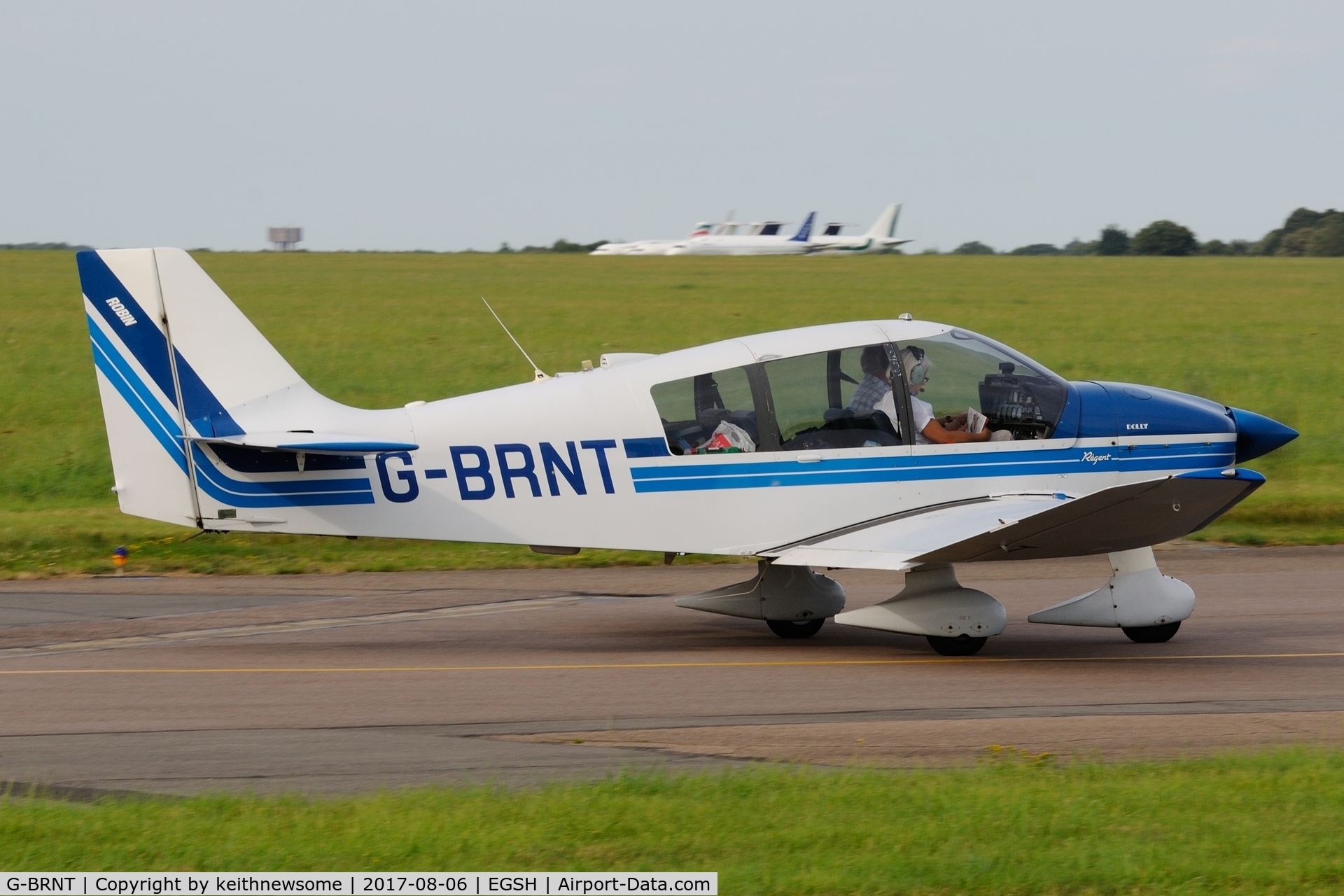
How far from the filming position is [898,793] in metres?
5.84

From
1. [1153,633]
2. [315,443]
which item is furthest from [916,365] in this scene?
[315,443]

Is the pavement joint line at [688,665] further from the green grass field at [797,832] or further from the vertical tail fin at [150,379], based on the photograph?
the green grass field at [797,832]

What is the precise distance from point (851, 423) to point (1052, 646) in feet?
7.52

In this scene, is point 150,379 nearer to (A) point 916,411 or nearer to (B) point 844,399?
(B) point 844,399

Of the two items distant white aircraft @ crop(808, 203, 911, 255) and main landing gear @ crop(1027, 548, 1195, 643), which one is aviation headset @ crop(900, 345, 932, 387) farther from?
distant white aircraft @ crop(808, 203, 911, 255)

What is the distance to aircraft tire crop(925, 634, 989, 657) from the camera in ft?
31.5

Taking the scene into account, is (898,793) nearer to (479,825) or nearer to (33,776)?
(479,825)

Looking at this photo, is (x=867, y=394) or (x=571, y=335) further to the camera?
(x=571, y=335)

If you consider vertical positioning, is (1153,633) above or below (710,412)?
below

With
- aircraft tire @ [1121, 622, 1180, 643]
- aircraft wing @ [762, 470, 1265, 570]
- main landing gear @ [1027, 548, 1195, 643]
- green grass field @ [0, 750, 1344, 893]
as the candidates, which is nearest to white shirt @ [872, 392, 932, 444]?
aircraft wing @ [762, 470, 1265, 570]

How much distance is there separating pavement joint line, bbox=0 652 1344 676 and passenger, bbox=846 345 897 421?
1.78 meters

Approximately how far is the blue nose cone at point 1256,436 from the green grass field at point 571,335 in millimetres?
5124

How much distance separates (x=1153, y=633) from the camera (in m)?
10.2

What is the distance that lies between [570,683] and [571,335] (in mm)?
23408
